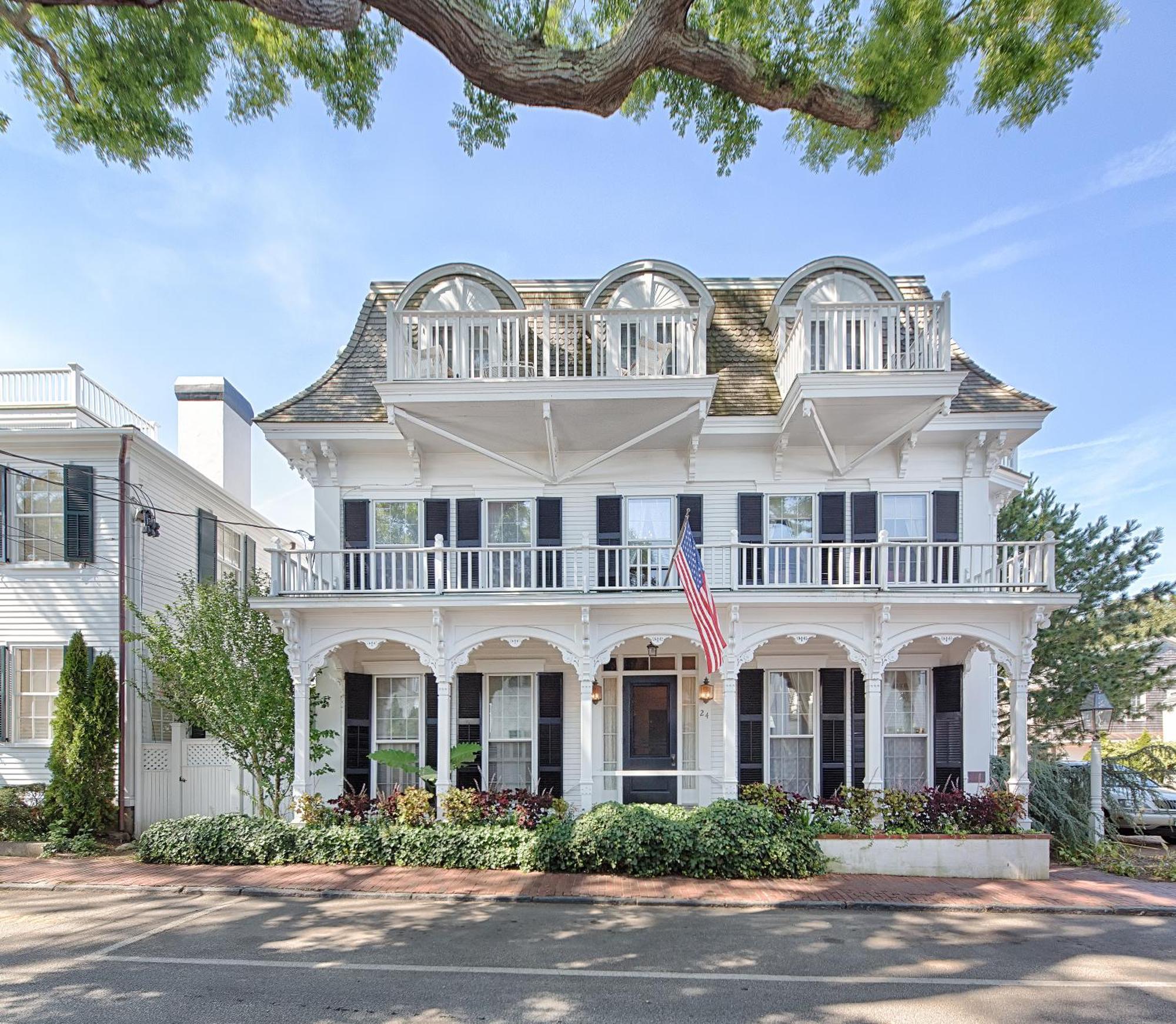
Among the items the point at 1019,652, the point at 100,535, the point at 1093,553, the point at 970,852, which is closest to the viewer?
the point at 970,852

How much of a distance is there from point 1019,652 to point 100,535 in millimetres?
15290

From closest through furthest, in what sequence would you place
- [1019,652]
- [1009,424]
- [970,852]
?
[970,852] < [1019,652] < [1009,424]

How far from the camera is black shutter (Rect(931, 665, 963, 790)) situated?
490 inches

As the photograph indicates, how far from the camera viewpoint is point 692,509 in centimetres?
1315

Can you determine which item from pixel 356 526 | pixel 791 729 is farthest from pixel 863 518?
pixel 356 526

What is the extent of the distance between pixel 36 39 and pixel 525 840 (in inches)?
443

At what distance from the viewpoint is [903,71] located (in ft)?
26.8

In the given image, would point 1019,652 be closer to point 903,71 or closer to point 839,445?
point 839,445

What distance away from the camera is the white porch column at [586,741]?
11383 mm

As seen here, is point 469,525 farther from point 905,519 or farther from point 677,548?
point 905,519

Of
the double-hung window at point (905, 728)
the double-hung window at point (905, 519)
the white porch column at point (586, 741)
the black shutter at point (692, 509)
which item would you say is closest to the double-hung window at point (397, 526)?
the white porch column at point (586, 741)

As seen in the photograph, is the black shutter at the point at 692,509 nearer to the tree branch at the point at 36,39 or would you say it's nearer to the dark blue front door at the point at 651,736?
the dark blue front door at the point at 651,736

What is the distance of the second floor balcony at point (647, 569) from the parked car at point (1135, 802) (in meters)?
4.03

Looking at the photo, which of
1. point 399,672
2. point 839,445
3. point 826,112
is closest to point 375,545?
point 399,672
